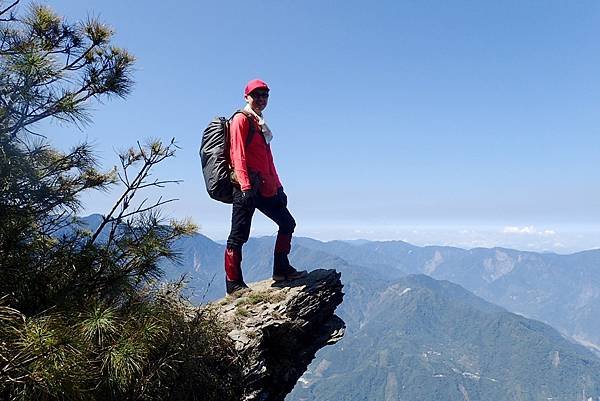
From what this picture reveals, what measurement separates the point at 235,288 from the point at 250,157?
9.11 feet

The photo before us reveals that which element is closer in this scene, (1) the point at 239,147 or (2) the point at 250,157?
(1) the point at 239,147

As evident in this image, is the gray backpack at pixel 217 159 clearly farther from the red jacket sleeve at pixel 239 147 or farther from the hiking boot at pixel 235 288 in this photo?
the hiking boot at pixel 235 288

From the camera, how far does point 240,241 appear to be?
298 inches

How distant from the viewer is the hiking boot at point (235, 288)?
8.19 meters

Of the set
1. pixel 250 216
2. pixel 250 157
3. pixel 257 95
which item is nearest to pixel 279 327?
pixel 250 216

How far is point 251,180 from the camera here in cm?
732

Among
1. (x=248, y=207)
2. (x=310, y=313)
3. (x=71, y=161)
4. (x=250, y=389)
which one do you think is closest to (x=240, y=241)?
(x=248, y=207)

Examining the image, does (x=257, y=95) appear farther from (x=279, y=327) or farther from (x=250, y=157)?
(x=279, y=327)

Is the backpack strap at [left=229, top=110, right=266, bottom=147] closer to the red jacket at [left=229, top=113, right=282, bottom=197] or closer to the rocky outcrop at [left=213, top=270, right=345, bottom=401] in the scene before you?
the red jacket at [left=229, top=113, right=282, bottom=197]

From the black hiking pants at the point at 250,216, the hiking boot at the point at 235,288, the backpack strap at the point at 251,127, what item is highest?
the backpack strap at the point at 251,127

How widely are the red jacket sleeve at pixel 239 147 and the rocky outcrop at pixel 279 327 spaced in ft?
7.34

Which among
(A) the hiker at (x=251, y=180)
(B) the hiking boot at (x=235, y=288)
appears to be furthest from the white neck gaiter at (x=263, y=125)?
(B) the hiking boot at (x=235, y=288)

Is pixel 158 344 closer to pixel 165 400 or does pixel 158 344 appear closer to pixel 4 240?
pixel 165 400

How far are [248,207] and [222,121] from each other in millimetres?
1682
